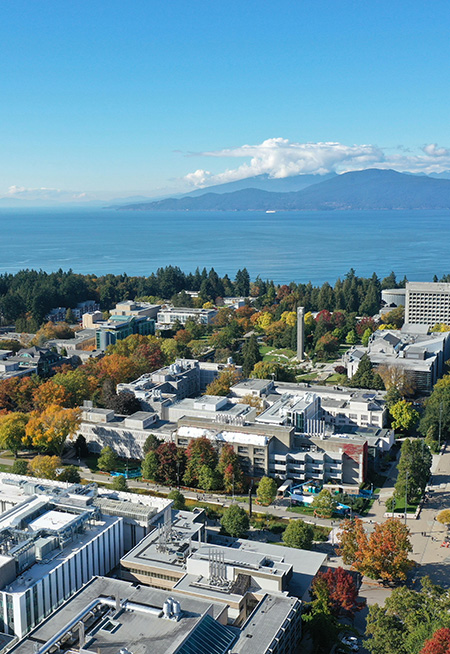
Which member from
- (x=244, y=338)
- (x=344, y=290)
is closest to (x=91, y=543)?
(x=244, y=338)

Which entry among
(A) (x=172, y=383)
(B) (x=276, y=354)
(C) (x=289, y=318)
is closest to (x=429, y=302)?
(C) (x=289, y=318)

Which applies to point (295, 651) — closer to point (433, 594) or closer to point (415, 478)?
point (433, 594)

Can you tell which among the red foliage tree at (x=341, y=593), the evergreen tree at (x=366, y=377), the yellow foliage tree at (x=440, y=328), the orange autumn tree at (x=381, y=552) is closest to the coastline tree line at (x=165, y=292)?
the yellow foliage tree at (x=440, y=328)

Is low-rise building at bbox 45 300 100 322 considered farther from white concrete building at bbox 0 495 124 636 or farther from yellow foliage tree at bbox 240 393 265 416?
white concrete building at bbox 0 495 124 636

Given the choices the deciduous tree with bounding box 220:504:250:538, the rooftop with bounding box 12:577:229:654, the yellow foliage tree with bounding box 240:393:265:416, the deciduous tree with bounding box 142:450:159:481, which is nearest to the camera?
the rooftop with bounding box 12:577:229:654

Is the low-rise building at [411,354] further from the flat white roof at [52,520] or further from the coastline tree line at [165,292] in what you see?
the flat white roof at [52,520]

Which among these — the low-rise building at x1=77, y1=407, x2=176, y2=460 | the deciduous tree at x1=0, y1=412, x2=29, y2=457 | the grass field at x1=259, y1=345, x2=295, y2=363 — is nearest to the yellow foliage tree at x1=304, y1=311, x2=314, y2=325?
the grass field at x1=259, y1=345, x2=295, y2=363
